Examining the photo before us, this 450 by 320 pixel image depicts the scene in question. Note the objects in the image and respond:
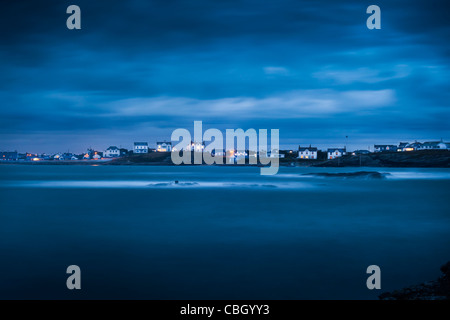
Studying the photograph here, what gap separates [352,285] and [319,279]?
0.98 metres

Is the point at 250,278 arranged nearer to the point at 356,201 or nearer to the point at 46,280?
the point at 46,280

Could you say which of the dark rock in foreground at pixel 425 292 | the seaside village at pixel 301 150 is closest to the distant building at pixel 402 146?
the seaside village at pixel 301 150

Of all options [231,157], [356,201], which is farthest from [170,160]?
[356,201]

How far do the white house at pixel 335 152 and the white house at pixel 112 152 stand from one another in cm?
11044

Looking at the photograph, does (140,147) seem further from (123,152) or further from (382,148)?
(382,148)

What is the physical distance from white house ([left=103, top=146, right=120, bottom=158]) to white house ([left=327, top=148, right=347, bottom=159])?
110 meters

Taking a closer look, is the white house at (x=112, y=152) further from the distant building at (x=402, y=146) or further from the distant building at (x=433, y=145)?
the distant building at (x=433, y=145)

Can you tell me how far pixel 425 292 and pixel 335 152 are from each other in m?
143

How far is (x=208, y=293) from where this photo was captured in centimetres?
964

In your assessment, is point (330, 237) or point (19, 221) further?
point (19, 221)

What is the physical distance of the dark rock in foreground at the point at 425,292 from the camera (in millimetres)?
8180

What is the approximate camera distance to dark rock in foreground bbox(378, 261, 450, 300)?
8.18 metres
